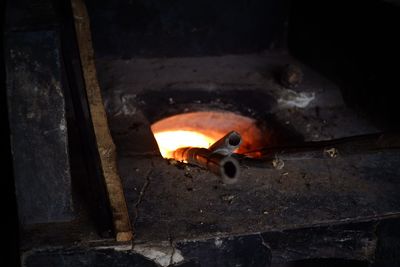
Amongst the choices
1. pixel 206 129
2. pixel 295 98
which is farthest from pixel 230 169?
pixel 206 129

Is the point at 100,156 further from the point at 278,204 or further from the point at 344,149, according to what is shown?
the point at 344,149

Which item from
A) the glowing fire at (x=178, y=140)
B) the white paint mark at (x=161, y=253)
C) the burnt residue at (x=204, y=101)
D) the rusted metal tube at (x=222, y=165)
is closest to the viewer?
the rusted metal tube at (x=222, y=165)

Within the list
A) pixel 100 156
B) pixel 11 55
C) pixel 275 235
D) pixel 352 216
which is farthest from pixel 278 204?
pixel 11 55

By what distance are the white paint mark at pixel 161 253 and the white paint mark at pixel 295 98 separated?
1991 mm

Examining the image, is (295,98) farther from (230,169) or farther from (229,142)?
(230,169)

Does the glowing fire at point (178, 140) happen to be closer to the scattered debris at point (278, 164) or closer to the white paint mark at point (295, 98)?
the white paint mark at point (295, 98)

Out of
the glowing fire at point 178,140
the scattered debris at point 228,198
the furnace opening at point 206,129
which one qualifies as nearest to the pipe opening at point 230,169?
the scattered debris at point 228,198

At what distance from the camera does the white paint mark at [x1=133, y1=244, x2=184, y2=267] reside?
90.7 inches

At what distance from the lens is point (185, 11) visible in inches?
169

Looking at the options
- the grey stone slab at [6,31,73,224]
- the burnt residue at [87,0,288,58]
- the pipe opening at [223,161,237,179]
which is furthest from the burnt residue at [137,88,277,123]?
the pipe opening at [223,161,237,179]

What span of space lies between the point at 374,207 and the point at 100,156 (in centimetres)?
163

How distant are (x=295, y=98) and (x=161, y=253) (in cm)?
216

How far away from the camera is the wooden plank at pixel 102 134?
7.48 feet

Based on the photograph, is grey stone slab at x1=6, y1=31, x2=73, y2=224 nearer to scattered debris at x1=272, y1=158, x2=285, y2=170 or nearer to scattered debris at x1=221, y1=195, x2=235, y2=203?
scattered debris at x1=221, y1=195, x2=235, y2=203
